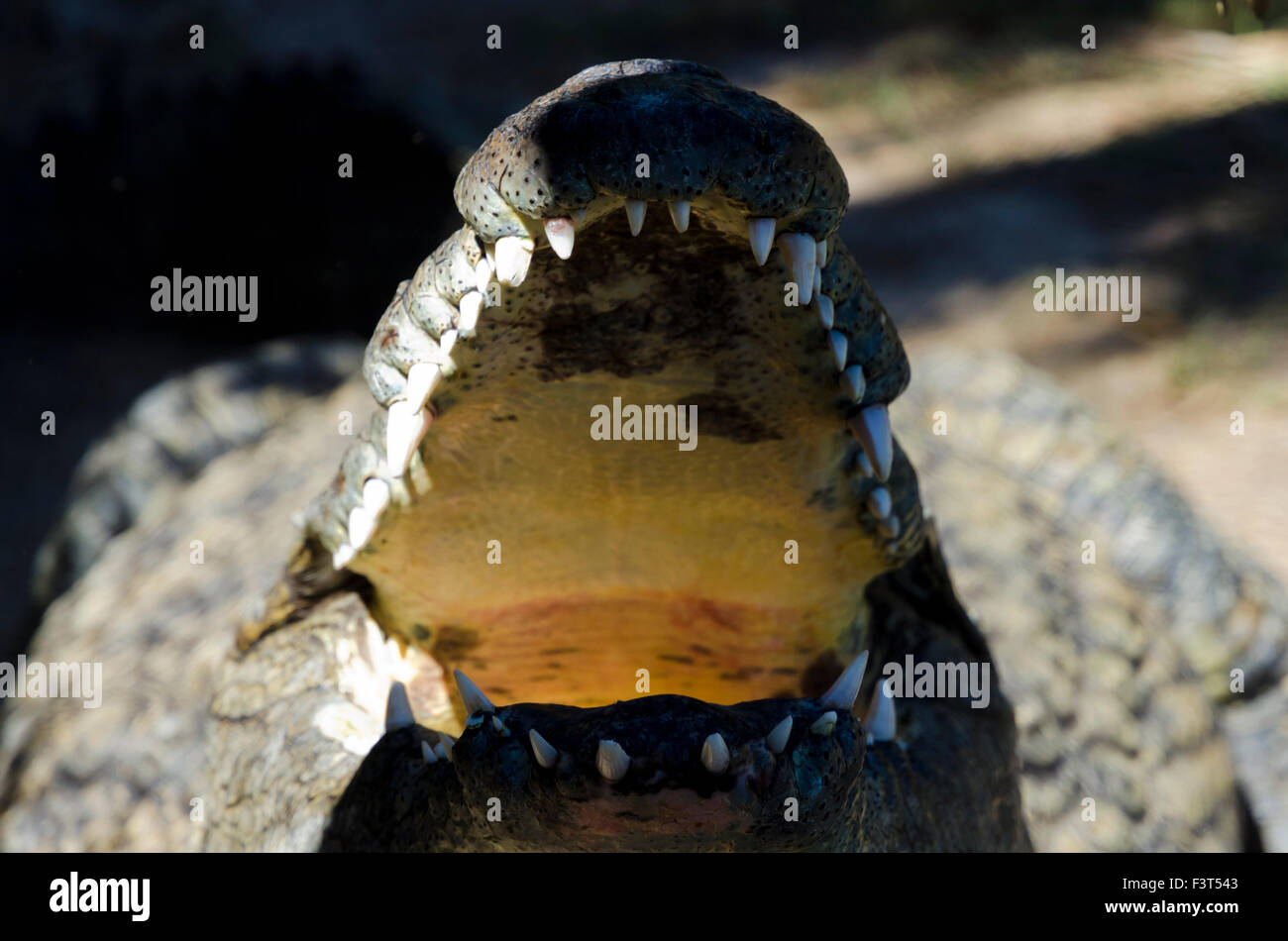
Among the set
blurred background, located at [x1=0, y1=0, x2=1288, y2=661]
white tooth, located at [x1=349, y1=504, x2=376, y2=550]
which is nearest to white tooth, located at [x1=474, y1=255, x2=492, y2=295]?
white tooth, located at [x1=349, y1=504, x2=376, y2=550]

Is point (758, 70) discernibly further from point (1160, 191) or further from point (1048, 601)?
point (1048, 601)

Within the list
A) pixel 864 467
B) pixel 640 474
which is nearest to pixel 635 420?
pixel 640 474

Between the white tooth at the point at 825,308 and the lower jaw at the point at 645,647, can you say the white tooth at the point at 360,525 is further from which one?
the white tooth at the point at 825,308

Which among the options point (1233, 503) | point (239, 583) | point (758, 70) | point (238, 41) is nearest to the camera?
point (239, 583)

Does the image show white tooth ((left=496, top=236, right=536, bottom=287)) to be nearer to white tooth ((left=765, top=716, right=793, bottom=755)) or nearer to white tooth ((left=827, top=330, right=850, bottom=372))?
white tooth ((left=827, top=330, right=850, bottom=372))

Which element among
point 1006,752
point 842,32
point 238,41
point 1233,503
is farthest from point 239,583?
point 842,32

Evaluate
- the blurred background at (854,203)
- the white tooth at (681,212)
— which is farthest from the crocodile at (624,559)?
the blurred background at (854,203)

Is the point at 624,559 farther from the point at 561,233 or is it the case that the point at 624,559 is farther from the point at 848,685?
the point at 561,233
